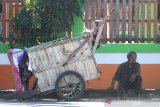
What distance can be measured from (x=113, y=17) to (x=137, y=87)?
9.06 ft

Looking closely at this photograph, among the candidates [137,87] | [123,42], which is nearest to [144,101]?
[137,87]

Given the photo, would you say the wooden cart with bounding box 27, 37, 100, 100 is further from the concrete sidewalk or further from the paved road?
the concrete sidewalk

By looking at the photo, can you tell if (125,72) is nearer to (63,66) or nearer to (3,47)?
(63,66)

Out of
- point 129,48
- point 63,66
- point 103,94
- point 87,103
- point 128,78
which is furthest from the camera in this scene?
point 129,48

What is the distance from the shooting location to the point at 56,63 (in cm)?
1241

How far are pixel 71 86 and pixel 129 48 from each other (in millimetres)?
2749

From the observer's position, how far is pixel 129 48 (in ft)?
47.5

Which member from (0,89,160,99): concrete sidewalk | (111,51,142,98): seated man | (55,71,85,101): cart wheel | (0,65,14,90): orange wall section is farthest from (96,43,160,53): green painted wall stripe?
(0,65,14,90): orange wall section

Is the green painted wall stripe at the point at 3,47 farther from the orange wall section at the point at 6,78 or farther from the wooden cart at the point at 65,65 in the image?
the wooden cart at the point at 65,65

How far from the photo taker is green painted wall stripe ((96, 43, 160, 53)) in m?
14.5

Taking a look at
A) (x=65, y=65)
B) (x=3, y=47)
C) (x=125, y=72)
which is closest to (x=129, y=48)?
(x=125, y=72)

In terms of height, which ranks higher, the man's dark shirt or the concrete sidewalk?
the man's dark shirt

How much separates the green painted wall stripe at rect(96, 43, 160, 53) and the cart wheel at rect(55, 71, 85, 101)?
7.60 feet

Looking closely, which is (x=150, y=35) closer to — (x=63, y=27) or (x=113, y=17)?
(x=113, y=17)
